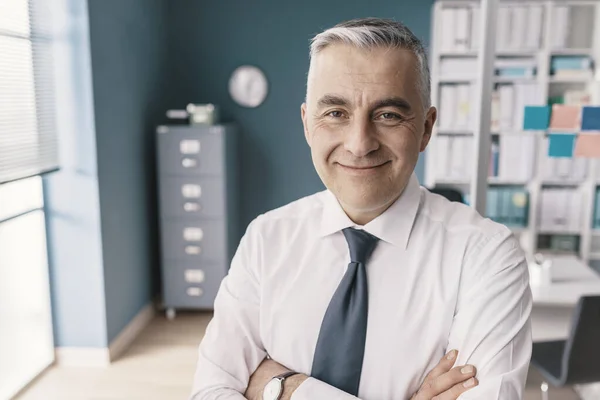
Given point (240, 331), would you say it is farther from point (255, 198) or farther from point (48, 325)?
point (255, 198)

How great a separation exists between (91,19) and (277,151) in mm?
2025

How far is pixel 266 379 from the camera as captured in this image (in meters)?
1.22

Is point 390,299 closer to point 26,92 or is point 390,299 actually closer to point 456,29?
point 26,92

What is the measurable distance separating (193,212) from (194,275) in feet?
1.61

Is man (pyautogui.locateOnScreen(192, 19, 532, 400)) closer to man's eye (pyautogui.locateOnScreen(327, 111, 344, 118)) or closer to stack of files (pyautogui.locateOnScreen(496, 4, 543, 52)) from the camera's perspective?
man's eye (pyautogui.locateOnScreen(327, 111, 344, 118))

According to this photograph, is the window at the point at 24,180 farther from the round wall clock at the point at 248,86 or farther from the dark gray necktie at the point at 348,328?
the dark gray necktie at the point at 348,328

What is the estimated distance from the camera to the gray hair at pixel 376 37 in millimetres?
1066

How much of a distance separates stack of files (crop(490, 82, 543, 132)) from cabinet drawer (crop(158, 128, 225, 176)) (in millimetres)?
2142

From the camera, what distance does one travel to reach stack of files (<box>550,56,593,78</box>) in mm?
4230

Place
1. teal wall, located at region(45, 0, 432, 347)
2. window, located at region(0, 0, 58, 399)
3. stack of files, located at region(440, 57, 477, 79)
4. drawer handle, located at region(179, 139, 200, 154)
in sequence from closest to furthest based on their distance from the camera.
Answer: window, located at region(0, 0, 58, 399) → teal wall, located at region(45, 0, 432, 347) → drawer handle, located at region(179, 139, 200, 154) → stack of files, located at region(440, 57, 477, 79)

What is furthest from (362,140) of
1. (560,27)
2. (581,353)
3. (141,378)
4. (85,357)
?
(560,27)

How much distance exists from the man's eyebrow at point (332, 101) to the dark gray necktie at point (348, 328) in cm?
31

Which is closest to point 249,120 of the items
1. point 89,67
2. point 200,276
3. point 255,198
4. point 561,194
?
point 255,198

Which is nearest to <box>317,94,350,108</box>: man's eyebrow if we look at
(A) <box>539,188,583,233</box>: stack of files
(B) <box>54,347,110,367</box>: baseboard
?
(B) <box>54,347,110,367</box>: baseboard
